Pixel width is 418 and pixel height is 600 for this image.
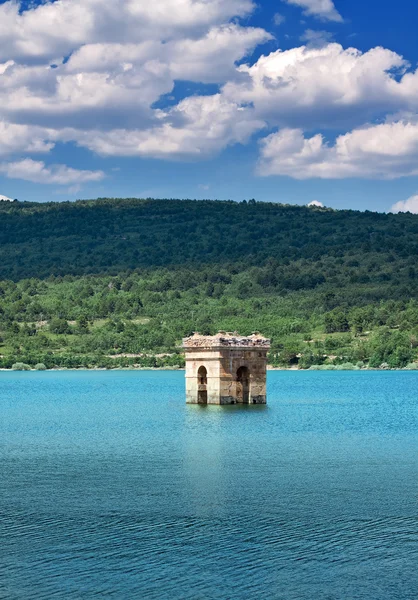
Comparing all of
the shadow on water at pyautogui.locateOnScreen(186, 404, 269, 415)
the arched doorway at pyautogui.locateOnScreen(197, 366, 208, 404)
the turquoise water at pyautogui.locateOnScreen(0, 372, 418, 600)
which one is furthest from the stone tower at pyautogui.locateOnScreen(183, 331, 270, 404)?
the turquoise water at pyautogui.locateOnScreen(0, 372, 418, 600)

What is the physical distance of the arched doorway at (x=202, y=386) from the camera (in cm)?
6631

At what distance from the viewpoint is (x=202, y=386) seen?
66625 mm

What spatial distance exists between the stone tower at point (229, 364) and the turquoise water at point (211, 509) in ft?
4.57

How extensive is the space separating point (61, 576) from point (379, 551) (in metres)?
8.39

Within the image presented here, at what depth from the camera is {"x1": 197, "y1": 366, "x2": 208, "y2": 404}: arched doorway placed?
66.3m

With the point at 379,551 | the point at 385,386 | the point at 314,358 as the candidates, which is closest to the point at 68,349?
the point at 314,358

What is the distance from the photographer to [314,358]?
163625 mm

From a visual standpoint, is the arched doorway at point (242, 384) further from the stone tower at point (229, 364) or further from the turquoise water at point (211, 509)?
the turquoise water at point (211, 509)

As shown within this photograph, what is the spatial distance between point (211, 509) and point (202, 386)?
33522mm

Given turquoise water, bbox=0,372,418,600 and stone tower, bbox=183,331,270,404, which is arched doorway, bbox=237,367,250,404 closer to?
stone tower, bbox=183,331,270,404

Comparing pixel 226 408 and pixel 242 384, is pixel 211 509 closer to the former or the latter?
pixel 226 408

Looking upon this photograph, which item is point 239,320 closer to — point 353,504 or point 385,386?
point 385,386

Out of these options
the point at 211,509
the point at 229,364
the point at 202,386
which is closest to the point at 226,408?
Result: the point at 229,364

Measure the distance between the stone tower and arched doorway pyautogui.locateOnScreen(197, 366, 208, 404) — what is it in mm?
597
